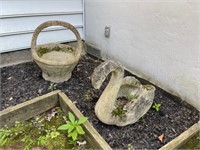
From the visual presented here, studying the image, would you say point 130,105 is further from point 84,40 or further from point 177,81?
point 84,40

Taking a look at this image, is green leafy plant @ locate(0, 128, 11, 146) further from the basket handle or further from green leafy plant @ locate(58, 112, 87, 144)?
the basket handle

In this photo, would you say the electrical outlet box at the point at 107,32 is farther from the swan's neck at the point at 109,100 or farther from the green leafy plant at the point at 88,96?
the swan's neck at the point at 109,100

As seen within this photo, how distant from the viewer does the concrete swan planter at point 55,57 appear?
7.10 ft

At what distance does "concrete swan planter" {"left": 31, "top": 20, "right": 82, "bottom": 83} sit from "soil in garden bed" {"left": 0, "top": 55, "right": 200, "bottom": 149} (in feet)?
0.40

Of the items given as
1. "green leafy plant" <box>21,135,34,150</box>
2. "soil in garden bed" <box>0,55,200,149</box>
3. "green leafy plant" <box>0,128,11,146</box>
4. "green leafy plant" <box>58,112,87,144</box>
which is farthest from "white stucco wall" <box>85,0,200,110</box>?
"green leafy plant" <box>0,128,11,146</box>

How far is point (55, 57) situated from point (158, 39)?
1.25 m

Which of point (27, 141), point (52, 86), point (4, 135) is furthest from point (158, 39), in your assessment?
point (4, 135)

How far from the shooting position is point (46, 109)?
2.09m

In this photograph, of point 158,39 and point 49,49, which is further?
point 49,49

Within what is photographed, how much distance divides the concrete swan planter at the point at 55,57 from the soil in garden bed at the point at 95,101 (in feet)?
0.40

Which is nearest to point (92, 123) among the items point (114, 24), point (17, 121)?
point (17, 121)

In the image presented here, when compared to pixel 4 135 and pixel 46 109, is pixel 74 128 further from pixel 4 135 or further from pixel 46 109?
pixel 4 135

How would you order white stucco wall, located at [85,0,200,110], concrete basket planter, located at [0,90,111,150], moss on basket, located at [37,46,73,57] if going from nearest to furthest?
concrete basket planter, located at [0,90,111,150] < white stucco wall, located at [85,0,200,110] < moss on basket, located at [37,46,73,57]

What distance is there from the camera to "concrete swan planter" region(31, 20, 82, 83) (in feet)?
7.10
